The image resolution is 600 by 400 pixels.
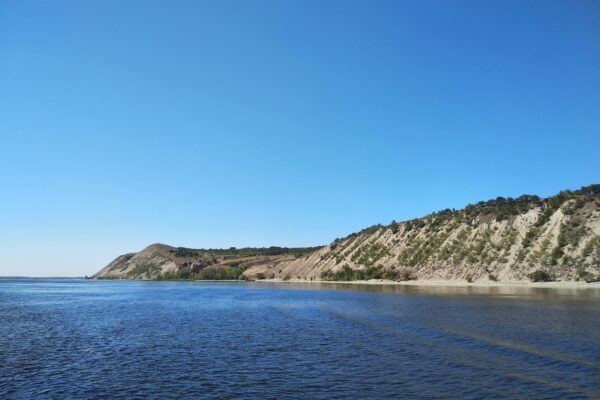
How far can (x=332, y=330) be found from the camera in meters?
34.5

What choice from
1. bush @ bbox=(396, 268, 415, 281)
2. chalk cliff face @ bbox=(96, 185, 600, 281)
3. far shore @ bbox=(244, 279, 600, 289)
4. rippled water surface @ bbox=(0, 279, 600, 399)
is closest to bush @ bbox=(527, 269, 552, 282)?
chalk cliff face @ bbox=(96, 185, 600, 281)

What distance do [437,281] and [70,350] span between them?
95164mm

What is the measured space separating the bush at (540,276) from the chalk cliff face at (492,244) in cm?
66

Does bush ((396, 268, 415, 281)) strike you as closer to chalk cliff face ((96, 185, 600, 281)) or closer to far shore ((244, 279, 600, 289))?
chalk cliff face ((96, 185, 600, 281))

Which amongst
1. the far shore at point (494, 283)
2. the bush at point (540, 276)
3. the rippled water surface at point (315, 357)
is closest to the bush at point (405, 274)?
the far shore at point (494, 283)

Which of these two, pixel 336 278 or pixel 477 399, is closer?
pixel 477 399

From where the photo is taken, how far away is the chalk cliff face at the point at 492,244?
282 ft

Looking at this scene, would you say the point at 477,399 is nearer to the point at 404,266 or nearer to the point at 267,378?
the point at 267,378

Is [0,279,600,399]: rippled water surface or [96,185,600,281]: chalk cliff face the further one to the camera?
[96,185,600,281]: chalk cliff face

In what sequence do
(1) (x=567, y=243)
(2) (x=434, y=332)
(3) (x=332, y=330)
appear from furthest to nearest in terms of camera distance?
(1) (x=567, y=243) < (3) (x=332, y=330) < (2) (x=434, y=332)

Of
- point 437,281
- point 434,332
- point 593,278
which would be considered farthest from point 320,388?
point 437,281

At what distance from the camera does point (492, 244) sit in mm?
104562

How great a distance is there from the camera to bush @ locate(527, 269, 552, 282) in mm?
84119

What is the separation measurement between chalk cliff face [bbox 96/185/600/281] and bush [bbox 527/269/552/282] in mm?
656
